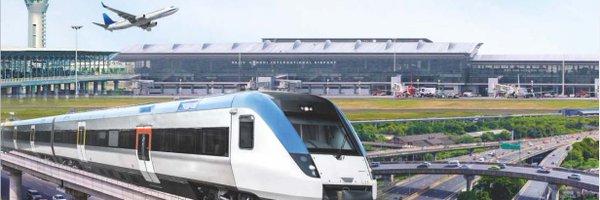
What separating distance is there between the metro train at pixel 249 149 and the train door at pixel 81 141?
5246 millimetres

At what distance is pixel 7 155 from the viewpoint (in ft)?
123

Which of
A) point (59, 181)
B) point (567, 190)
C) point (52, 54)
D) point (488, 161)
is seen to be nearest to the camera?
point (59, 181)

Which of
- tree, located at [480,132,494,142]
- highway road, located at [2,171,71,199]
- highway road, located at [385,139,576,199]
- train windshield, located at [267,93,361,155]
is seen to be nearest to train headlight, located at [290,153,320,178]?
train windshield, located at [267,93,361,155]

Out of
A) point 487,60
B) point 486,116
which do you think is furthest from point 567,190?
point 487,60

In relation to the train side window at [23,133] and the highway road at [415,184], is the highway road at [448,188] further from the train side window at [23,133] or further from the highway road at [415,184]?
the train side window at [23,133]

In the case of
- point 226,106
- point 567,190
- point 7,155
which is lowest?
point 567,190

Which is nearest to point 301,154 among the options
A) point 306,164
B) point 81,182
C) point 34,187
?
point 306,164

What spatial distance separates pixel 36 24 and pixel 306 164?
88541 millimetres

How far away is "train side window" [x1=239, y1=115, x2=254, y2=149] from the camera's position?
15.4 metres

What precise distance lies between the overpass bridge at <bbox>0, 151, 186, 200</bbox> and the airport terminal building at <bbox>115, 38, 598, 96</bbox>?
32.9m

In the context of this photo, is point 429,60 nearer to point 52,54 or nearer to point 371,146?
point 371,146

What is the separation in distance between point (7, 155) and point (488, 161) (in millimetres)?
33537

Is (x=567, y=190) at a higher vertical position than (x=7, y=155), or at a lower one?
lower

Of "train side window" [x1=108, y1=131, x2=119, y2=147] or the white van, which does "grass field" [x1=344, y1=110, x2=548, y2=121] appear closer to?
the white van
